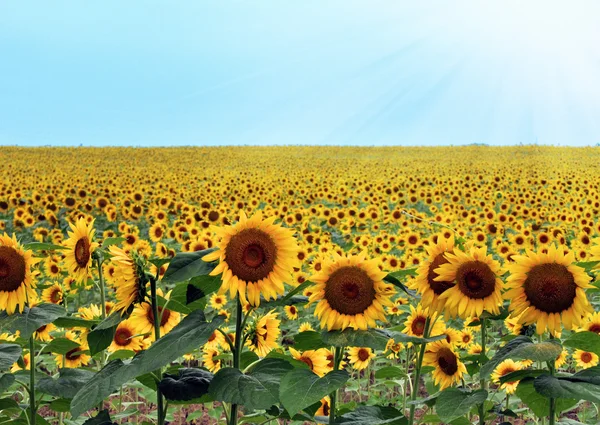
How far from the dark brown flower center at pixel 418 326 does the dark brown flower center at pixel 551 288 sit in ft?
4.53

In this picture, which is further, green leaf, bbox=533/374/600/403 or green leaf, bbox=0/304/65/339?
green leaf, bbox=0/304/65/339

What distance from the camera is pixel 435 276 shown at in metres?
2.71

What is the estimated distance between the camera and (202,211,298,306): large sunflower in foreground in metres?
2.33

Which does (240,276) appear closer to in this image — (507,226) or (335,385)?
(335,385)

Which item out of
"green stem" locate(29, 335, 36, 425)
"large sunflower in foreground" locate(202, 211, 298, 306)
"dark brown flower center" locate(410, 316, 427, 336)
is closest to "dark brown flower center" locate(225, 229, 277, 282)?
"large sunflower in foreground" locate(202, 211, 298, 306)

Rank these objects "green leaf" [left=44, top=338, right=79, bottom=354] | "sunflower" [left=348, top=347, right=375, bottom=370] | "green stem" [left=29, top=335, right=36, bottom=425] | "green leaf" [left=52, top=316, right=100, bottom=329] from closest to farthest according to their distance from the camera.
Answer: "green leaf" [left=52, top=316, right=100, bottom=329]
"green stem" [left=29, top=335, right=36, bottom=425]
"green leaf" [left=44, top=338, right=79, bottom=354]
"sunflower" [left=348, top=347, right=375, bottom=370]

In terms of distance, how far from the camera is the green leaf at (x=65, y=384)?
2.72m

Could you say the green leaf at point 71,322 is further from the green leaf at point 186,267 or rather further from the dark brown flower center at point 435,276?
the dark brown flower center at point 435,276

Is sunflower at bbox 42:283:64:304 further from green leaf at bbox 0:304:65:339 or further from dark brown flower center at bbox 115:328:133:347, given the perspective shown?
green leaf at bbox 0:304:65:339

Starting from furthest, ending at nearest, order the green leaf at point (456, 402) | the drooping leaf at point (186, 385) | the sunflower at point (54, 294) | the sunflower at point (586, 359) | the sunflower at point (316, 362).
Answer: the sunflower at point (586, 359)
the sunflower at point (54, 294)
the sunflower at point (316, 362)
the green leaf at point (456, 402)
the drooping leaf at point (186, 385)

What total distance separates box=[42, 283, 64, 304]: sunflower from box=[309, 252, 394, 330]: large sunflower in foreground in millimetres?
2818

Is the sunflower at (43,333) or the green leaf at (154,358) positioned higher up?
the green leaf at (154,358)

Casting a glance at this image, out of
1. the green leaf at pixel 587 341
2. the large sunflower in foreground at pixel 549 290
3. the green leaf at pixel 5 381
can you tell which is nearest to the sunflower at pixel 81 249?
the green leaf at pixel 5 381

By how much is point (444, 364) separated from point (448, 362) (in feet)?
0.09
